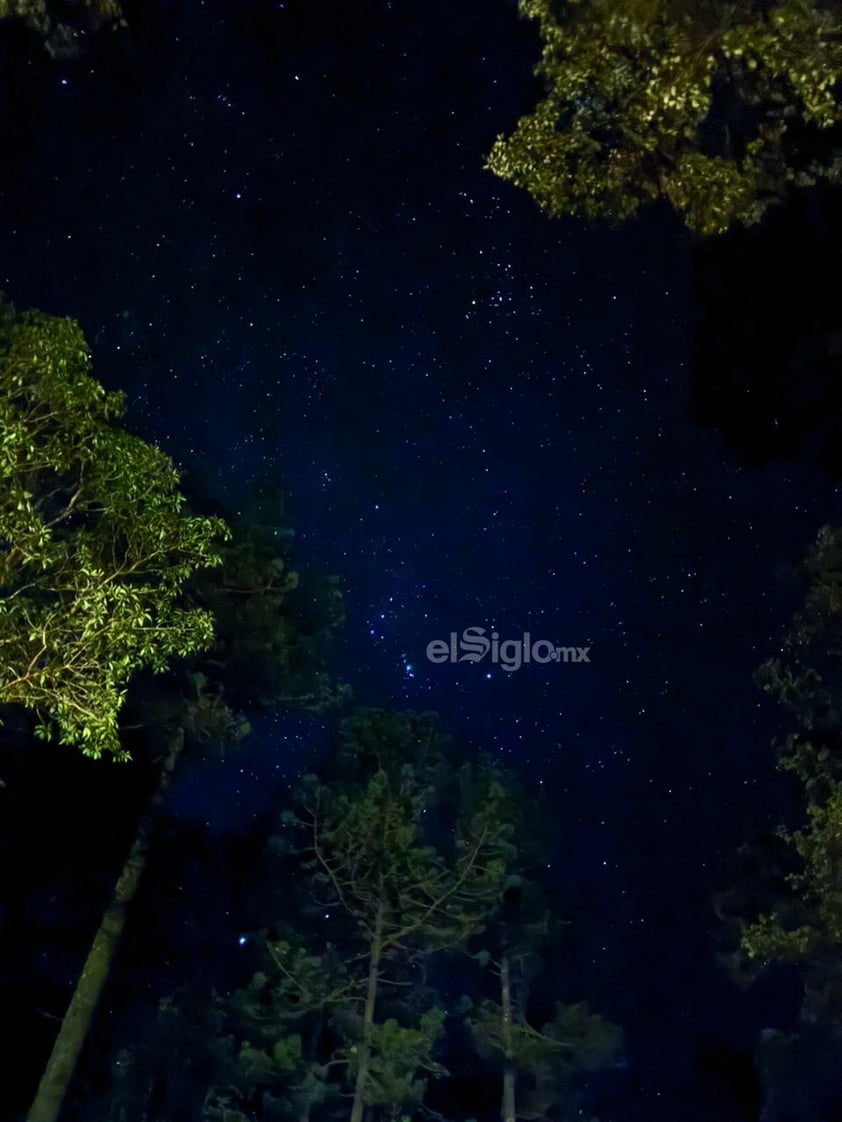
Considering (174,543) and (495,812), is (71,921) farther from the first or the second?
(174,543)

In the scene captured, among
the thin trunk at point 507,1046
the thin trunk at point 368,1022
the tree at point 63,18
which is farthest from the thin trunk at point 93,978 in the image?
the tree at point 63,18

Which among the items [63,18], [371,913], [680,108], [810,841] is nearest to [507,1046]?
[371,913]

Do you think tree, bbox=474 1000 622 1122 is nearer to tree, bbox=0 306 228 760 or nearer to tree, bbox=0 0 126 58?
tree, bbox=0 306 228 760

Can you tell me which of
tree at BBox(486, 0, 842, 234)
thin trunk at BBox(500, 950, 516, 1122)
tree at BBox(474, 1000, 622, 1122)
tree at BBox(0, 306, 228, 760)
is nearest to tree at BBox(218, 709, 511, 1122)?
thin trunk at BBox(500, 950, 516, 1122)

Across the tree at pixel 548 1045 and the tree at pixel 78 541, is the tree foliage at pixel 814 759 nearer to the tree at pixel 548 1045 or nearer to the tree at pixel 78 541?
the tree at pixel 548 1045

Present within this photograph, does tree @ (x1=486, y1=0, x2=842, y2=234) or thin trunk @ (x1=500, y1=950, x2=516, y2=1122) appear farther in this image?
thin trunk @ (x1=500, y1=950, x2=516, y2=1122)

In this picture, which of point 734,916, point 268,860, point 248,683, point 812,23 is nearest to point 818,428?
point 812,23
